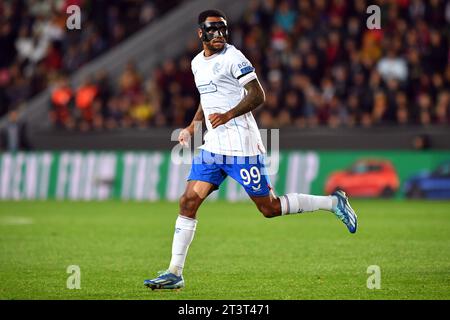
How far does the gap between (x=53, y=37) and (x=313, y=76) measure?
27.9 ft

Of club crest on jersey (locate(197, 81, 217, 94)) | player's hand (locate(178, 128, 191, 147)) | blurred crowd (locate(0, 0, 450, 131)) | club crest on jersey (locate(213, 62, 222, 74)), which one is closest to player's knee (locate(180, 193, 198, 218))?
player's hand (locate(178, 128, 191, 147))

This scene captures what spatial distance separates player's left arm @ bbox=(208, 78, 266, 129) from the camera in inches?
353

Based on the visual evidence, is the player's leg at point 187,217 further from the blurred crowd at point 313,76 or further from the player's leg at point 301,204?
the blurred crowd at point 313,76

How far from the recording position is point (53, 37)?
2805 centimetres

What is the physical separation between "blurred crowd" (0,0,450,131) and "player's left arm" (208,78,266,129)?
12.9 meters

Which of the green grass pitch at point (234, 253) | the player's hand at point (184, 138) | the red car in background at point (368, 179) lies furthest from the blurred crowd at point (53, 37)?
the player's hand at point (184, 138)

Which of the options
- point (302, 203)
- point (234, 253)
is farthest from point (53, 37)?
point (302, 203)

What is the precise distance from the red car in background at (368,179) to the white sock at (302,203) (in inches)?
451

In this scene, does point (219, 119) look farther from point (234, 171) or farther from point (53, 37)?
point (53, 37)

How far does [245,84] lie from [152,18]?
19.5 meters

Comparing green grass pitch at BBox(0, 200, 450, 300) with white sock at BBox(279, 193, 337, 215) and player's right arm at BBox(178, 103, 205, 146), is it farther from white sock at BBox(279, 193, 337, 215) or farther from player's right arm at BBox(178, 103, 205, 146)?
player's right arm at BBox(178, 103, 205, 146)

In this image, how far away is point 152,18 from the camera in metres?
28.1
